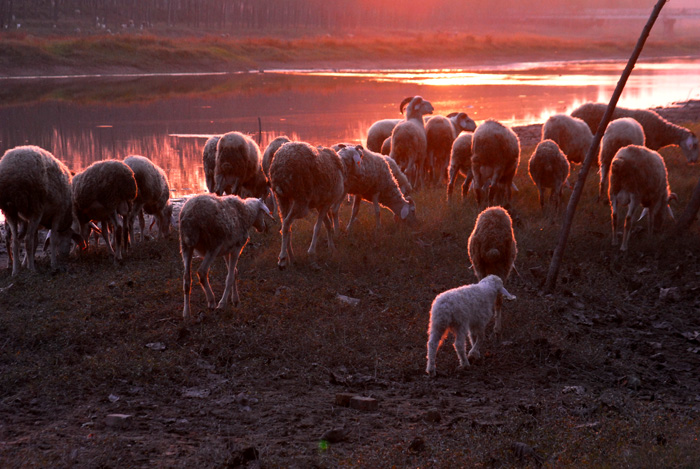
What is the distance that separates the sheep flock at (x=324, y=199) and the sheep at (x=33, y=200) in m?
0.02

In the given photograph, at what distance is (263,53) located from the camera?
6362cm

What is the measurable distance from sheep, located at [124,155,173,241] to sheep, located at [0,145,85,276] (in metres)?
1.08

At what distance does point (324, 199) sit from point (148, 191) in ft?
11.1

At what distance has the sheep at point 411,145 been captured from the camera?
15266mm

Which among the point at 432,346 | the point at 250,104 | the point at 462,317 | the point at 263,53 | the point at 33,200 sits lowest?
the point at 250,104

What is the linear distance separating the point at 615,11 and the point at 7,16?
114492 millimetres

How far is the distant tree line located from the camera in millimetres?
81250

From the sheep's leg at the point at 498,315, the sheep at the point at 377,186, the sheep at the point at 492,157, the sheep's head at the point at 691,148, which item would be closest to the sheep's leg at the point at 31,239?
the sheep at the point at 377,186

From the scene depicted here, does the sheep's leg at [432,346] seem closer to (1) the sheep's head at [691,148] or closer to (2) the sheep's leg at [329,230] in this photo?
(2) the sheep's leg at [329,230]

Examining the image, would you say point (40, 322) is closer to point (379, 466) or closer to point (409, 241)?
point (379, 466)

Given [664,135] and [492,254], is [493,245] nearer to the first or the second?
[492,254]

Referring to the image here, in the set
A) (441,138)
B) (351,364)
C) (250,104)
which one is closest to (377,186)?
(441,138)

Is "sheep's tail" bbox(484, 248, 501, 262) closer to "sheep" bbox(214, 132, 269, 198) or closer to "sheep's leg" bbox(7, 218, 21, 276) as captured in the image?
"sheep" bbox(214, 132, 269, 198)

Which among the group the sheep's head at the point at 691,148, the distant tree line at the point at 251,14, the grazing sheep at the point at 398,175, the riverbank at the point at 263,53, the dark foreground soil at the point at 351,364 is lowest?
the dark foreground soil at the point at 351,364
